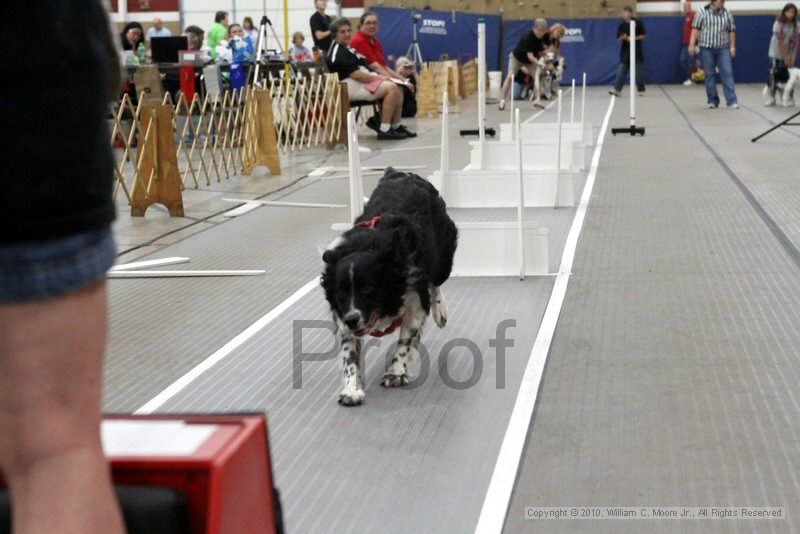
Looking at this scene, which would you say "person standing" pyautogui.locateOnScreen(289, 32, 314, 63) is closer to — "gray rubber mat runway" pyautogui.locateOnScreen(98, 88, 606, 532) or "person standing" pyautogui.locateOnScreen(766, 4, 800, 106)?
"person standing" pyautogui.locateOnScreen(766, 4, 800, 106)

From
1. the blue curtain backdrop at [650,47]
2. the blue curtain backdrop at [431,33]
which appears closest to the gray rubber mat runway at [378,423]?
the blue curtain backdrop at [431,33]

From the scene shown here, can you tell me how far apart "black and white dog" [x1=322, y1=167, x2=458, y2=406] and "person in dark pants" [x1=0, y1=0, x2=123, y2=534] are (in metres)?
2.61

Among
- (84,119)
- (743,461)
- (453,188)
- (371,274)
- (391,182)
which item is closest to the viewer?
(84,119)

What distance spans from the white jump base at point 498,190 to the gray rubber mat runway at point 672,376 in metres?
0.41

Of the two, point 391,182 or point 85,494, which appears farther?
point 391,182

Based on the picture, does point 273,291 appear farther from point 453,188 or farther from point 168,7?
point 168,7

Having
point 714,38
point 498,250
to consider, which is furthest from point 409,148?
point 498,250

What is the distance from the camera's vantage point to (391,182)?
5004 millimetres

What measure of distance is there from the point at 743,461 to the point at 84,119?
8.90 feet

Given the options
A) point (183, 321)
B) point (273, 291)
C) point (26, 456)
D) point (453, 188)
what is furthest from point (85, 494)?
point (453, 188)

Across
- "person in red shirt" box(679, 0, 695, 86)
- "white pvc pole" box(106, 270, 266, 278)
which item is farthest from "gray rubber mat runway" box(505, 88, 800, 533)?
"person in red shirt" box(679, 0, 695, 86)

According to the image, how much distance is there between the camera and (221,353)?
16.9 ft

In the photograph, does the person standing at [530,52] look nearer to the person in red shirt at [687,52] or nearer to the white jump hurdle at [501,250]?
the person in red shirt at [687,52]

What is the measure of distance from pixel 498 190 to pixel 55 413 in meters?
7.86
